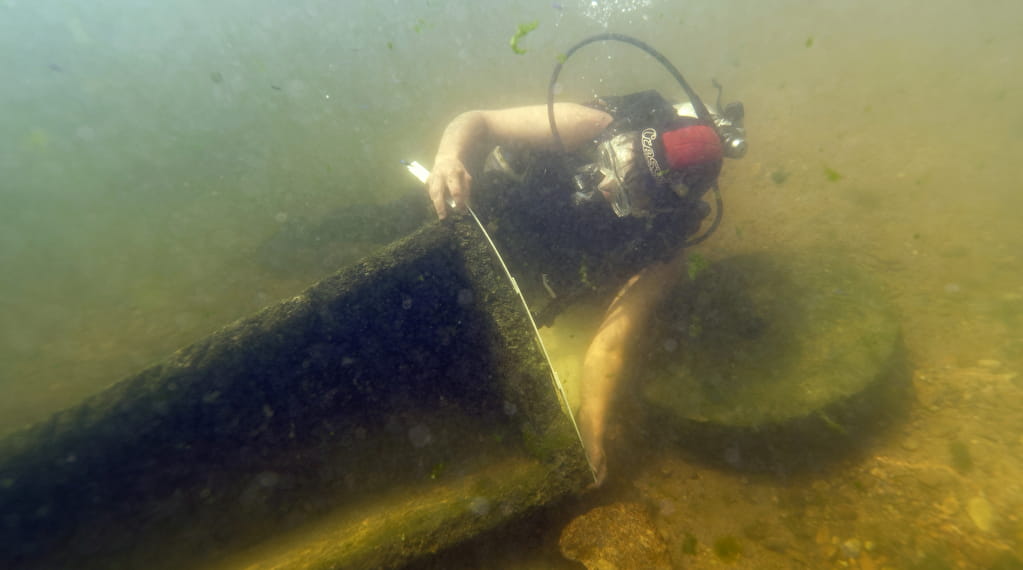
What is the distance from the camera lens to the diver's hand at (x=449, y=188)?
262 cm

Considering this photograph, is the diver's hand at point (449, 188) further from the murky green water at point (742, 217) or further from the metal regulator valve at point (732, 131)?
the metal regulator valve at point (732, 131)

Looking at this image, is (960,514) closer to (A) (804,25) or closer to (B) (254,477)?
(B) (254,477)

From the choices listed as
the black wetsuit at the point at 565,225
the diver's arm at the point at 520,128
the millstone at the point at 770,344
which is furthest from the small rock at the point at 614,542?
the diver's arm at the point at 520,128

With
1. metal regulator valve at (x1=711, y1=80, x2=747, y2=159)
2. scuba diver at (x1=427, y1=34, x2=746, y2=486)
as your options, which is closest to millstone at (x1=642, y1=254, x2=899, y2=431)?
scuba diver at (x1=427, y1=34, x2=746, y2=486)

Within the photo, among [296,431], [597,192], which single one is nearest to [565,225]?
[597,192]

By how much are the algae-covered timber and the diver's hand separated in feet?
0.60

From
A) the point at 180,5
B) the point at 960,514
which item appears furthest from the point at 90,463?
the point at 180,5

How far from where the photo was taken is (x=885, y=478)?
8.65 ft

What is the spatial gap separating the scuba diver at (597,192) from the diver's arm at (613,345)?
1 cm

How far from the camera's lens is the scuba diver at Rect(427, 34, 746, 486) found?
10.2 feet

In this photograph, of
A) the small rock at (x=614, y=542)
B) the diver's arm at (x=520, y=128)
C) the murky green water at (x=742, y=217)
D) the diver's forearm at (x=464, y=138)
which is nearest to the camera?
the small rock at (x=614, y=542)

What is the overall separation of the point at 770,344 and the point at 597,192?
193 centimetres

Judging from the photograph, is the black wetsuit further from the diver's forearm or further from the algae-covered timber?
the algae-covered timber

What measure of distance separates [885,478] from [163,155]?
21.3m
